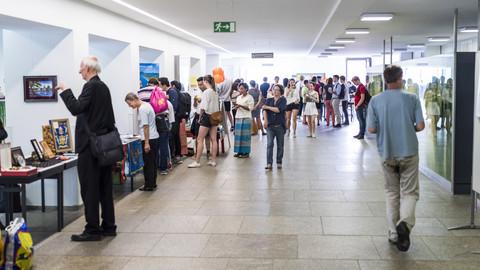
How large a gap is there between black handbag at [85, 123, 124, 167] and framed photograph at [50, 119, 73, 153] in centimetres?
155

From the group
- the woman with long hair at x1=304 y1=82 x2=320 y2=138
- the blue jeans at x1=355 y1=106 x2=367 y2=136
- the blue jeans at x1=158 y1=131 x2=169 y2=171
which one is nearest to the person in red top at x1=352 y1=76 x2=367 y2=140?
the blue jeans at x1=355 y1=106 x2=367 y2=136

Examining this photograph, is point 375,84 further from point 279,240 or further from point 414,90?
point 279,240

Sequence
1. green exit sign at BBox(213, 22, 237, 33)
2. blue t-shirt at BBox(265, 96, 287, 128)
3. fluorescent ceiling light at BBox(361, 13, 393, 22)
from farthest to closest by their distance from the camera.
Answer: fluorescent ceiling light at BBox(361, 13, 393, 22), green exit sign at BBox(213, 22, 237, 33), blue t-shirt at BBox(265, 96, 287, 128)

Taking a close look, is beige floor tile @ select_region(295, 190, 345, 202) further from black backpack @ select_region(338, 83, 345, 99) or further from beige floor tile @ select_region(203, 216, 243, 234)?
black backpack @ select_region(338, 83, 345, 99)

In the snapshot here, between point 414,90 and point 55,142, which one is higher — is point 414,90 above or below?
above

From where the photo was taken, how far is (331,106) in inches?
747

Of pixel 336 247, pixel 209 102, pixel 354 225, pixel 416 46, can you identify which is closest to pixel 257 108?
pixel 209 102

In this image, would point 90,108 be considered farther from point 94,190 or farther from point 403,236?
point 403,236

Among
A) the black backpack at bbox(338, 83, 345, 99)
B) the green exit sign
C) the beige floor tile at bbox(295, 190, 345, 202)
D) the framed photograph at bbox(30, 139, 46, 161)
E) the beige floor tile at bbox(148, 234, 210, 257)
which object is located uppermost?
the green exit sign

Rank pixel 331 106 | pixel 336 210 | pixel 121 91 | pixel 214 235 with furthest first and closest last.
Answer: pixel 331 106 → pixel 121 91 → pixel 336 210 → pixel 214 235

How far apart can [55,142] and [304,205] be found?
3.05 metres

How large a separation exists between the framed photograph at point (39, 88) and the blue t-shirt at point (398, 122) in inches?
165

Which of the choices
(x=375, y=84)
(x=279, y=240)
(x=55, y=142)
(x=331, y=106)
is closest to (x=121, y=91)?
(x=55, y=142)

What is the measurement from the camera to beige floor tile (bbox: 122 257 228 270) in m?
4.54
